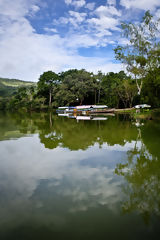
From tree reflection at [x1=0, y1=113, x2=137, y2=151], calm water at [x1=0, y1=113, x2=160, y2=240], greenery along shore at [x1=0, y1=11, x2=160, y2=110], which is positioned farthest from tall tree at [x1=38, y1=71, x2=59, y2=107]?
calm water at [x1=0, y1=113, x2=160, y2=240]

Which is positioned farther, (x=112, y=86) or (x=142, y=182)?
(x=112, y=86)

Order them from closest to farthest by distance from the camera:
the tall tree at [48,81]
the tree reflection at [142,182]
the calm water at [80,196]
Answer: the calm water at [80,196], the tree reflection at [142,182], the tall tree at [48,81]

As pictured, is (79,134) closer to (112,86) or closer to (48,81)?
(112,86)

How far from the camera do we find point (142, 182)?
→ 5535 mm

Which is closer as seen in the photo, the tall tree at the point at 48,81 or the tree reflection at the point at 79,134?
the tree reflection at the point at 79,134

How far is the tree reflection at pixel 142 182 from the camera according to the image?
4196 mm

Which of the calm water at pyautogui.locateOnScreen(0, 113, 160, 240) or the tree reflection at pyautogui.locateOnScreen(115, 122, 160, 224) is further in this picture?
the tree reflection at pyautogui.locateOnScreen(115, 122, 160, 224)

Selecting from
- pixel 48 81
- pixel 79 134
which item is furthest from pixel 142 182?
pixel 48 81

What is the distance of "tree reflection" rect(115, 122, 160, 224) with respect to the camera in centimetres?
420

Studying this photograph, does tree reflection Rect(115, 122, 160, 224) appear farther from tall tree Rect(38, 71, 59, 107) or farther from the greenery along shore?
tall tree Rect(38, 71, 59, 107)

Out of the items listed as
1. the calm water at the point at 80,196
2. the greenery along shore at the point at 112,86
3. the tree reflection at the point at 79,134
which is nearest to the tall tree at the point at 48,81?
the greenery along shore at the point at 112,86

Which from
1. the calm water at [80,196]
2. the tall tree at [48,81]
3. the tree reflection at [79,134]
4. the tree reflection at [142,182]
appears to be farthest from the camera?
the tall tree at [48,81]

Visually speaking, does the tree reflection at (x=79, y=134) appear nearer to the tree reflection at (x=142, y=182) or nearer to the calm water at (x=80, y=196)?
the calm water at (x=80, y=196)

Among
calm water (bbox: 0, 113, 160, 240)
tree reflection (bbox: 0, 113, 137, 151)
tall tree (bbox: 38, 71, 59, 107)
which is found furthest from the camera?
tall tree (bbox: 38, 71, 59, 107)
